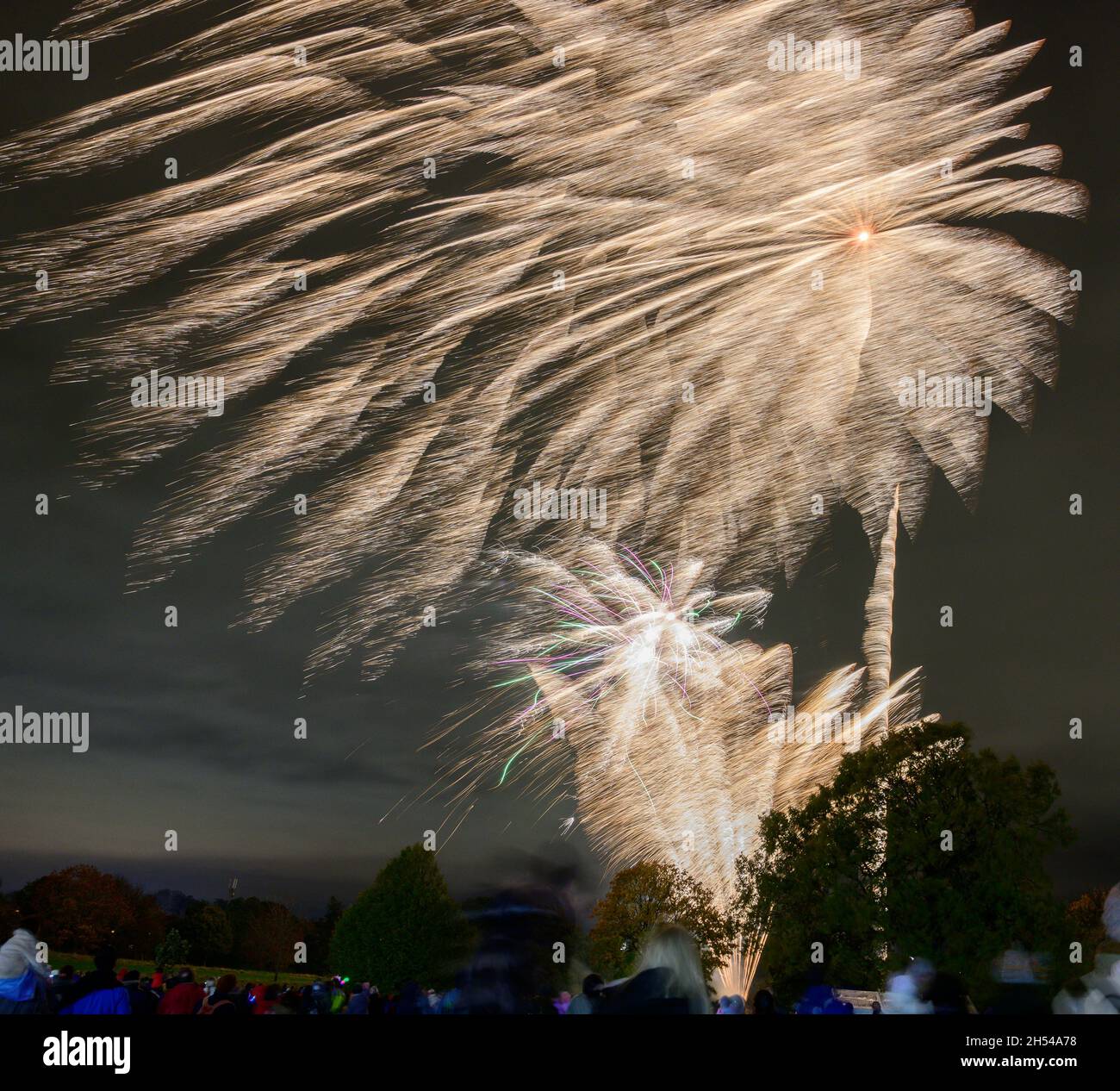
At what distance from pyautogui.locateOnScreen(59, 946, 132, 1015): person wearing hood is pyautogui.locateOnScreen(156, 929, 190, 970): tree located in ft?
374

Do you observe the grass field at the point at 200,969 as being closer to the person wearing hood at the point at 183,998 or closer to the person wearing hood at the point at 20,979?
the person wearing hood at the point at 183,998

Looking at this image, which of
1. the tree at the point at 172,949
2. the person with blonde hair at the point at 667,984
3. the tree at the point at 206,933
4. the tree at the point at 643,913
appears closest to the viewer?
the person with blonde hair at the point at 667,984

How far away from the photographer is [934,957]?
1347 inches

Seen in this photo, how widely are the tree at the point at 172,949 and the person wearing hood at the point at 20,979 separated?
113322mm

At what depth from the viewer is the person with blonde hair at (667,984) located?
4.60 metres

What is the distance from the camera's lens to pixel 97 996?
6203mm

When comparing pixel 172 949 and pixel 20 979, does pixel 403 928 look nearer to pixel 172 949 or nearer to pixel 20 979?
pixel 172 949

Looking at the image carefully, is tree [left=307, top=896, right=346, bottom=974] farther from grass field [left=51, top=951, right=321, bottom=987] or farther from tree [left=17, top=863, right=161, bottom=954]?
tree [left=17, top=863, right=161, bottom=954]

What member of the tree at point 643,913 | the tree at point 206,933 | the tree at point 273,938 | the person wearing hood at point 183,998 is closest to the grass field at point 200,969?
the tree at point 273,938

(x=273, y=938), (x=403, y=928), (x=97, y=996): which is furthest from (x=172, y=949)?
(x=97, y=996)

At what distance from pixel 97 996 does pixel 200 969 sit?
101 metres

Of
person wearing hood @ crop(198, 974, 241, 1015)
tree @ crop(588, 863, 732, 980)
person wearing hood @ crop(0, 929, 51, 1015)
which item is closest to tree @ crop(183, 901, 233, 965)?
tree @ crop(588, 863, 732, 980)
